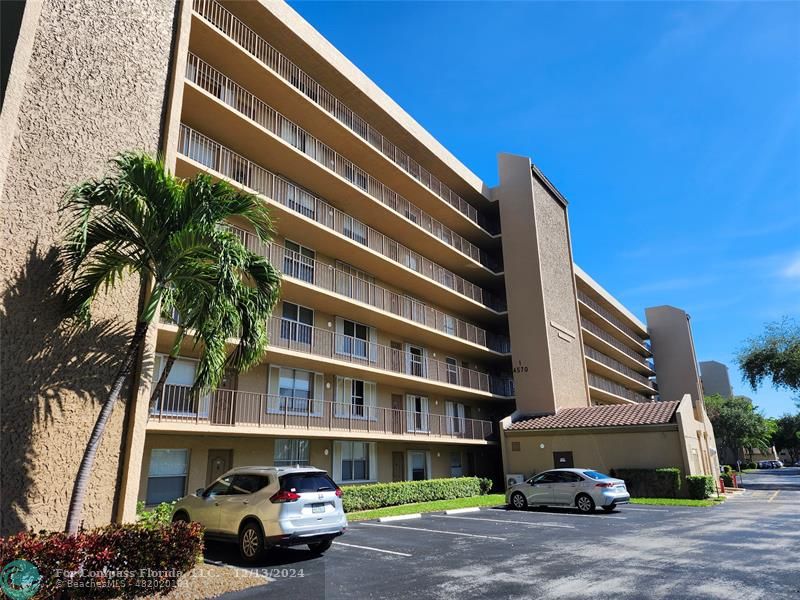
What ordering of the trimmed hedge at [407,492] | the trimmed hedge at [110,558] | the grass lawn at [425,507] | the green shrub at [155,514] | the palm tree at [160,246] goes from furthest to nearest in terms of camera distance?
the trimmed hedge at [407,492] < the grass lawn at [425,507] < the green shrub at [155,514] < the palm tree at [160,246] < the trimmed hedge at [110,558]

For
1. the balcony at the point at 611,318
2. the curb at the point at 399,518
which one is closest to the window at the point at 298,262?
the curb at the point at 399,518

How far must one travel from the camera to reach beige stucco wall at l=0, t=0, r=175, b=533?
9.33m

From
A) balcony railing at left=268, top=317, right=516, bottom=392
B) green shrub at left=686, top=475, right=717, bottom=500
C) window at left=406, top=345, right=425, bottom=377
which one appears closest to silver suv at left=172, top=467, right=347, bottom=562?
balcony railing at left=268, top=317, right=516, bottom=392

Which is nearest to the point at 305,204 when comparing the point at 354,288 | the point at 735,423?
the point at 354,288

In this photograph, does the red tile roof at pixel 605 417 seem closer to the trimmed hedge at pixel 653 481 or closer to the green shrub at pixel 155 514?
the trimmed hedge at pixel 653 481

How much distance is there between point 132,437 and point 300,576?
478 cm

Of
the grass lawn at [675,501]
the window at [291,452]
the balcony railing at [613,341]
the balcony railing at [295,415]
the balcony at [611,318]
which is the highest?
the balcony at [611,318]

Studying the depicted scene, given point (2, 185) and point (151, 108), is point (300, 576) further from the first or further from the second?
point (151, 108)

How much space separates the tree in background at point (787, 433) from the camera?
9038 centimetres

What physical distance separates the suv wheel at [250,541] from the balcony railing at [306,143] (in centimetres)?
1445

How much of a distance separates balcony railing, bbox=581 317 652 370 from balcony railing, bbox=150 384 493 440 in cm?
1777

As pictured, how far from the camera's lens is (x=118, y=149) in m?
11.9

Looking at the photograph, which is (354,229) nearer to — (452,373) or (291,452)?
(452,373)

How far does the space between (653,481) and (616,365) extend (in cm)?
2754
